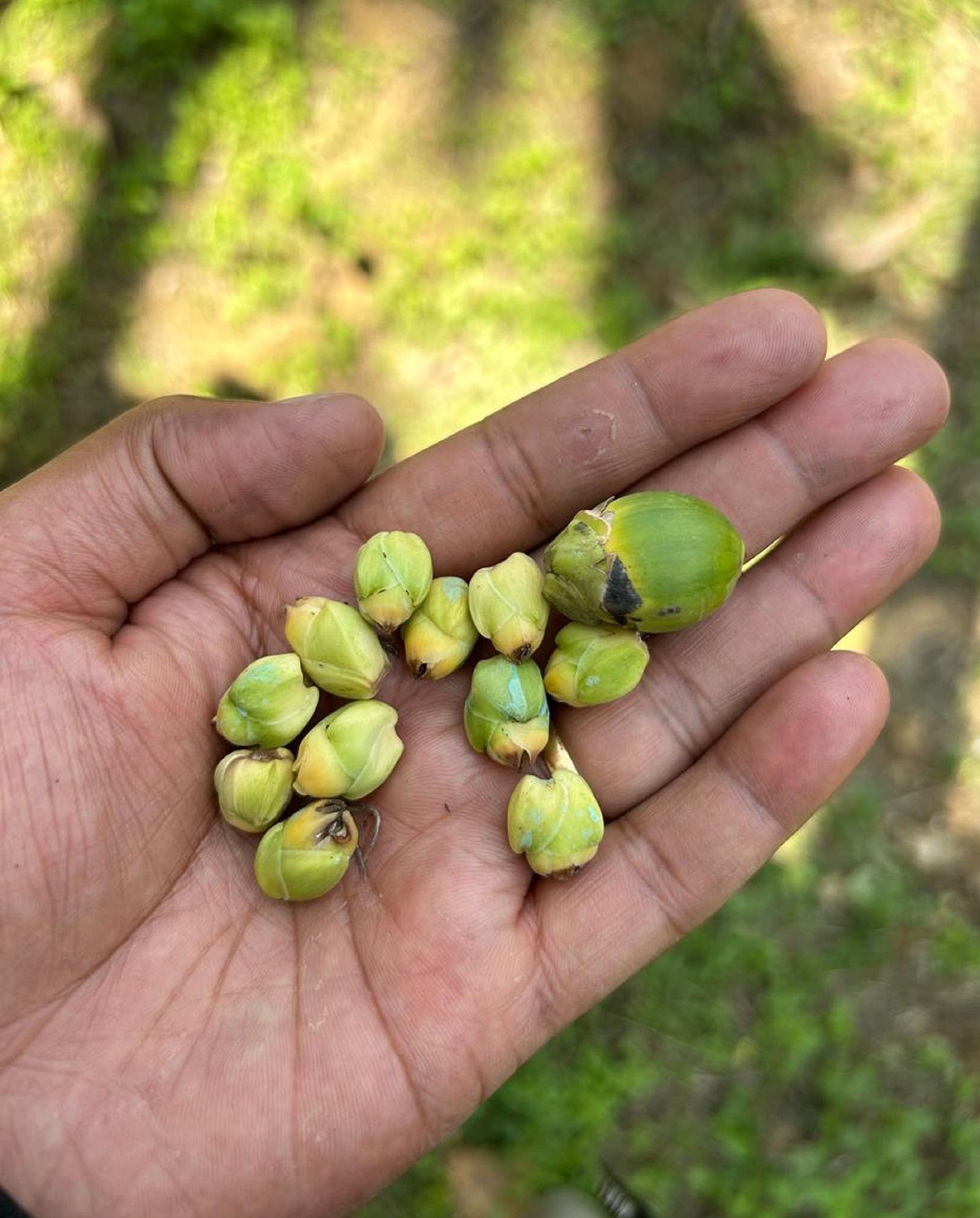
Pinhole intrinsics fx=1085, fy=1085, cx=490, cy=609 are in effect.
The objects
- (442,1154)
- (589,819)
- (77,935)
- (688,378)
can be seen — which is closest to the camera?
(77,935)

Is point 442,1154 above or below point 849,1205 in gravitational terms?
above

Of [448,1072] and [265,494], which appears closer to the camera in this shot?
[448,1072]

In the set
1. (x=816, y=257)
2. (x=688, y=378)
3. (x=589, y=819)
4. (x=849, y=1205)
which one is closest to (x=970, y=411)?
(x=816, y=257)

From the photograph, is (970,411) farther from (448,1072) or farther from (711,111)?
(448,1072)

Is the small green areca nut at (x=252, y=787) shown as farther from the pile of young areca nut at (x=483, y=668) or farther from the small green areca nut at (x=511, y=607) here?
the small green areca nut at (x=511, y=607)

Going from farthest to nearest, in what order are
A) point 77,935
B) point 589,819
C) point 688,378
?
point 688,378, point 589,819, point 77,935

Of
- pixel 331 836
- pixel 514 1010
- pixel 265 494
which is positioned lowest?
pixel 514 1010

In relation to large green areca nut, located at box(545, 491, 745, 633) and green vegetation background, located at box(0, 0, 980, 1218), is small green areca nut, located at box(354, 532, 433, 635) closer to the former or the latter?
large green areca nut, located at box(545, 491, 745, 633)

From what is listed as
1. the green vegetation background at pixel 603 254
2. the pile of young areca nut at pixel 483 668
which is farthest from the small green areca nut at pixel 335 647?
the green vegetation background at pixel 603 254
